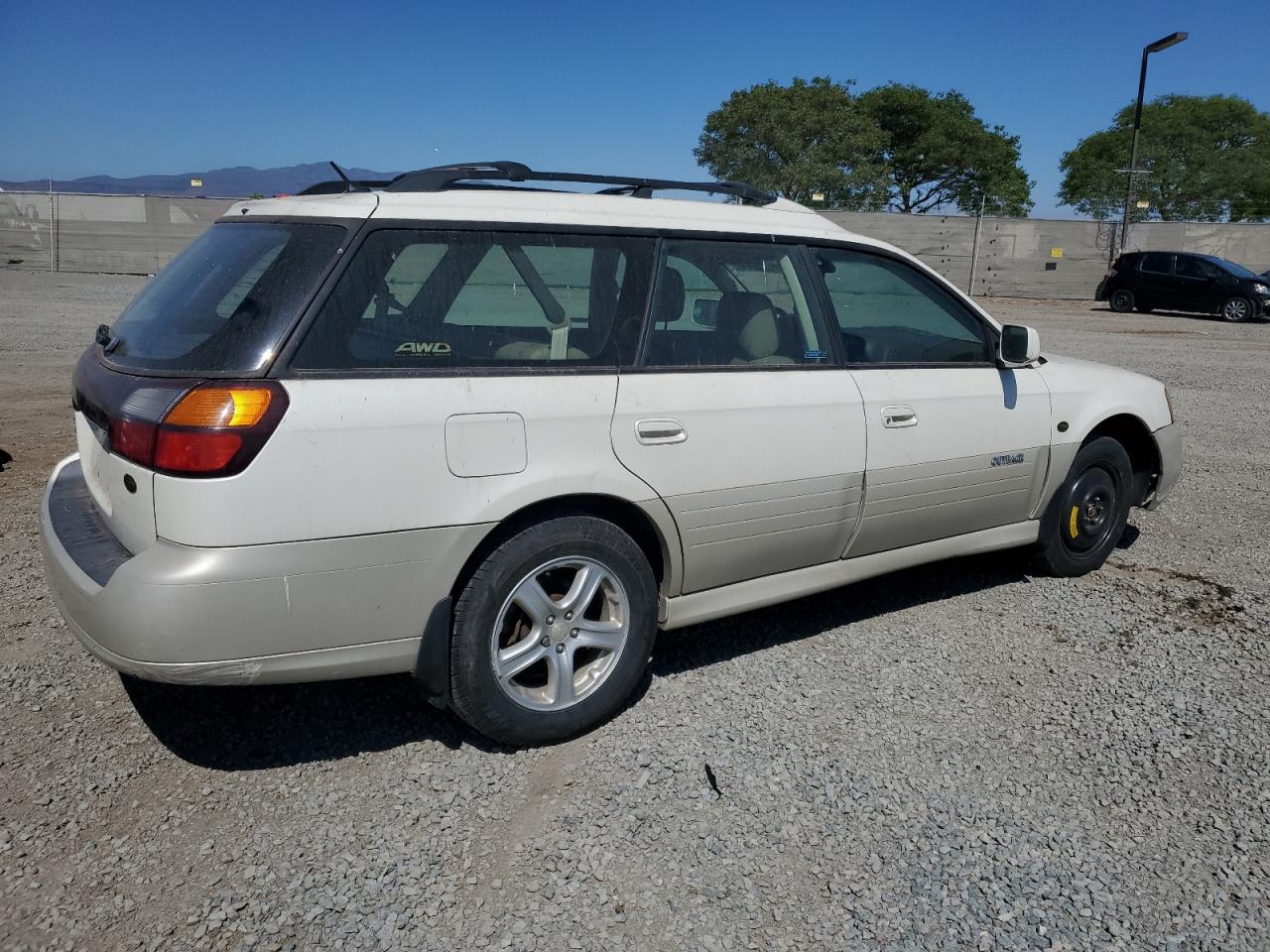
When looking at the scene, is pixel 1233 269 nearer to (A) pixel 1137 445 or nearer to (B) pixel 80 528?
(A) pixel 1137 445

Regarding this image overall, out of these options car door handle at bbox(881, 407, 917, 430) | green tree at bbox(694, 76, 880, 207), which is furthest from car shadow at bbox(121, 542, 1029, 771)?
green tree at bbox(694, 76, 880, 207)

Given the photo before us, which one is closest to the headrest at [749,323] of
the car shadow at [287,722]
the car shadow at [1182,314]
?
the car shadow at [287,722]

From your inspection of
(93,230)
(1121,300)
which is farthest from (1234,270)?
(93,230)

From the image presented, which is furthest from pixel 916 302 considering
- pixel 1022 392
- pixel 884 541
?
pixel 884 541

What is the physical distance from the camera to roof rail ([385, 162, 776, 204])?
3.44 metres

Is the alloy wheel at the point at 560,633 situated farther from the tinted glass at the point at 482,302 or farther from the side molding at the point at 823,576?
the tinted glass at the point at 482,302

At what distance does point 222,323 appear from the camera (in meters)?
2.96

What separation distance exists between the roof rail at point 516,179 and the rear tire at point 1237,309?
22955 mm

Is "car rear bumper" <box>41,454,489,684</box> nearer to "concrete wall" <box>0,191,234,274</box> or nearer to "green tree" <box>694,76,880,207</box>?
"concrete wall" <box>0,191,234,274</box>

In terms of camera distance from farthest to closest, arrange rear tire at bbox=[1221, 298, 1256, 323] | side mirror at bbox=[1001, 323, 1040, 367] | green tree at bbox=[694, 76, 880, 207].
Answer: green tree at bbox=[694, 76, 880, 207] → rear tire at bbox=[1221, 298, 1256, 323] → side mirror at bbox=[1001, 323, 1040, 367]

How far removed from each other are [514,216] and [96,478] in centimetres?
158

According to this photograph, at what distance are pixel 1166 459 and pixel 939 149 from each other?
59741 millimetres

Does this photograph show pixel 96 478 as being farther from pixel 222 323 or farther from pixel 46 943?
pixel 46 943

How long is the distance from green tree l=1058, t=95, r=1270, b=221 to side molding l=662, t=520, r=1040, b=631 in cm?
3744
